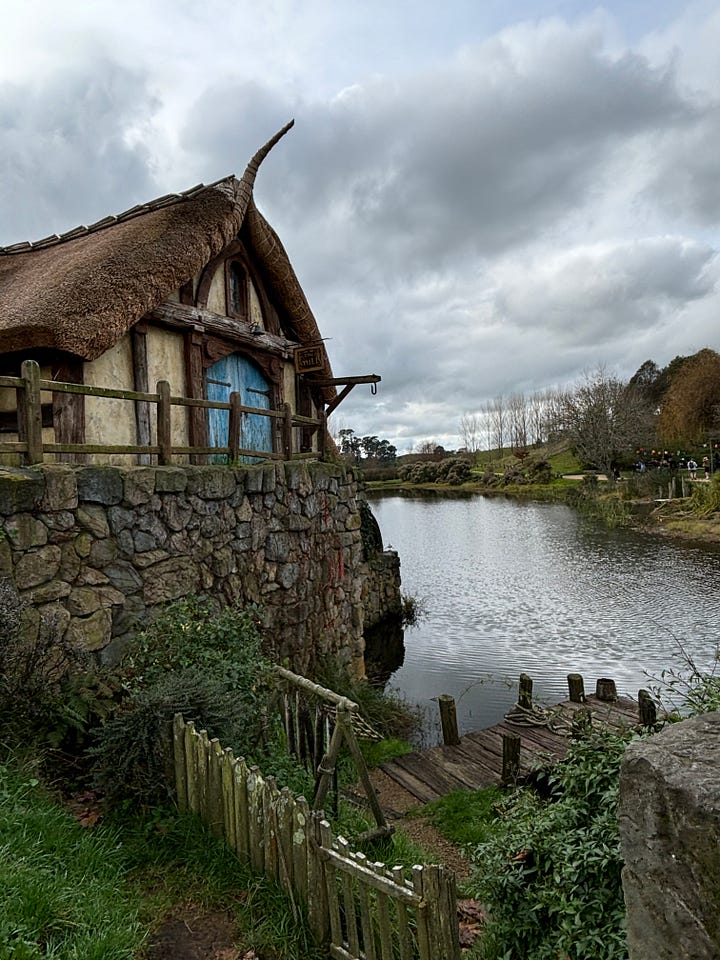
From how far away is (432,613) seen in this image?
15820 mm

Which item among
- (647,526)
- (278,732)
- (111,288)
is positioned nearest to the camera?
(278,732)

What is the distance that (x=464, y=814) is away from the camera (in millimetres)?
6086

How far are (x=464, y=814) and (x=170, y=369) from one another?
6.47m

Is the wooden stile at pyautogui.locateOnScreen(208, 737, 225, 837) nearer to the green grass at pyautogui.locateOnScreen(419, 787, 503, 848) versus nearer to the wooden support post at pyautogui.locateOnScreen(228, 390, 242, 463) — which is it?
the green grass at pyautogui.locateOnScreen(419, 787, 503, 848)

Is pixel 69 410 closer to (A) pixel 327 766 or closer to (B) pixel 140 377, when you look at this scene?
(B) pixel 140 377

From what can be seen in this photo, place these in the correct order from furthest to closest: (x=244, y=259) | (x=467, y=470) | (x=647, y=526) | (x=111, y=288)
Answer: (x=467, y=470) < (x=647, y=526) < (x=244, y=259) < (x=111, y=288)

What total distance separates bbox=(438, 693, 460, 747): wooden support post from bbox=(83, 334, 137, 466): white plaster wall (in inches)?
198

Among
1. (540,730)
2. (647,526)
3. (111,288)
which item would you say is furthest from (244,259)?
(647,526)

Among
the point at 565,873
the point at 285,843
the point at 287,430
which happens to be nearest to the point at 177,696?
the point at 285,843

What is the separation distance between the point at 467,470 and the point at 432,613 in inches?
1433

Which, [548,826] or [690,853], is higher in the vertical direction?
[690,853]

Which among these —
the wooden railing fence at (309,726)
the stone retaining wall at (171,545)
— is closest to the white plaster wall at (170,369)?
the stone retaining wall at (171,545)

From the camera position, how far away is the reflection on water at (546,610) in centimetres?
1123

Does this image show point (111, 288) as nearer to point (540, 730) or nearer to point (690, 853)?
point (690, 853)
